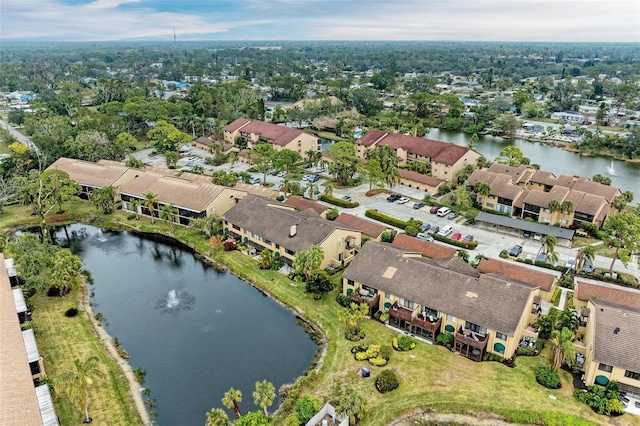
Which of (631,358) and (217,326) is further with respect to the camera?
(217,326)

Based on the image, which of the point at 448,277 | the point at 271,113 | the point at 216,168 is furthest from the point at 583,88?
the point at 448,277

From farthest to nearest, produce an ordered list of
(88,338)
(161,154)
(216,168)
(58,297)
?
(161,154) → (216,168) → (58,297) → (88,338)

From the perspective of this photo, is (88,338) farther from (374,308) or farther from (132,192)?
(132,192)

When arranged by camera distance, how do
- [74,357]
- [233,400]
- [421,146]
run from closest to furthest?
[233,400], [74,357], [421,146]

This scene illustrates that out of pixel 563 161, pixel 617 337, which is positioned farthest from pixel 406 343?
pixel 563 161

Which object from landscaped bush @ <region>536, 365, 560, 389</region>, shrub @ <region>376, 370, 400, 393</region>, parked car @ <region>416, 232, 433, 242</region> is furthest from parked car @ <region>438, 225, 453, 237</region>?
shrub @ <region>376, 370, 400, 393</region>

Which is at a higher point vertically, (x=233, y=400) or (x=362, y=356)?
(x=233, y=400)

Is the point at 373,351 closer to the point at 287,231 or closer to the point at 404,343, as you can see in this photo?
the point at 404,343
